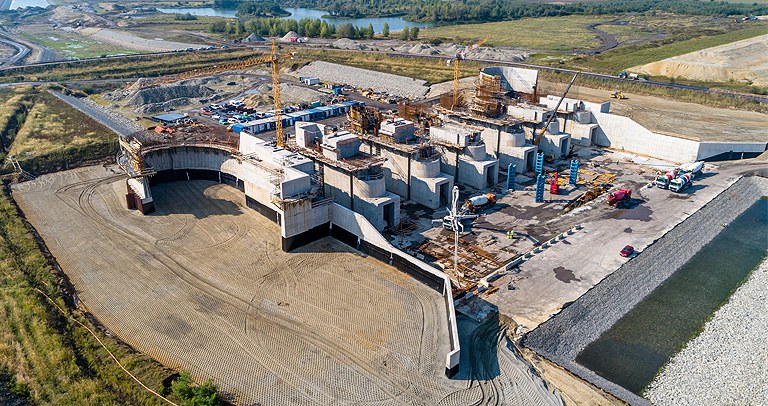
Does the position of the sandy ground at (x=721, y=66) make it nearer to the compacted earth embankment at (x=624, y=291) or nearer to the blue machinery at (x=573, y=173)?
the compacted earth embankment at (x=624, y=291)

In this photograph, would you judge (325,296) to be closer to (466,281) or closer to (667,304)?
(466,281)

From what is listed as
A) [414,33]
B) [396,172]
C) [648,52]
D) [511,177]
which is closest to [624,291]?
[511,177]

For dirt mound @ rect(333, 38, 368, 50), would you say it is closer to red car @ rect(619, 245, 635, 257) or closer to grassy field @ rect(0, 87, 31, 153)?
grassy field @ rect(0, 87, 31, 153)

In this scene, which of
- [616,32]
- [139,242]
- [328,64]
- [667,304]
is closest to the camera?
[667,304]

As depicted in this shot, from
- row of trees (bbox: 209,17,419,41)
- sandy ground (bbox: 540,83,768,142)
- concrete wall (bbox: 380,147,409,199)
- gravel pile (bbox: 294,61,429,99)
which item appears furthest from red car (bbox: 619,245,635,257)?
row of trees (bbox: 209,17,419,41)

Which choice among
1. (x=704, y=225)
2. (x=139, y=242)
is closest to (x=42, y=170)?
(x=139, y=242)

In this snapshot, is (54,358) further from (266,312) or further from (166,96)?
(166,96)
